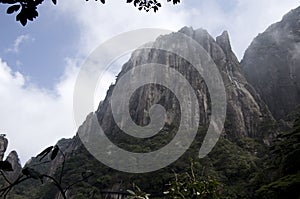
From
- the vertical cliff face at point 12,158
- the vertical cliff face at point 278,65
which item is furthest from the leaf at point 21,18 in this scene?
the vertical cliff face at point 278,65

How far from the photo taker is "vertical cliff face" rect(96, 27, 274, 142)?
41.5 metres

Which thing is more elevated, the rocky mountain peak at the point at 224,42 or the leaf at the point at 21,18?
the rocky mountain peak at the point at 224,42

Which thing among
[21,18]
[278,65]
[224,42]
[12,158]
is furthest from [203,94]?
[21,18]

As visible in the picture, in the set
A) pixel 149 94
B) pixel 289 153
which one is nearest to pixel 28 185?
pixel 149 94

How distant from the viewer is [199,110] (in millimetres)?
41750

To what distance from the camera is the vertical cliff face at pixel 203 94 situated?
136 ft

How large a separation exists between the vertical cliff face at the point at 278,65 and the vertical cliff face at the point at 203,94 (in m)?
4.59

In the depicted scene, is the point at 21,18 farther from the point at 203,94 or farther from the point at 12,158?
the point at 12,158

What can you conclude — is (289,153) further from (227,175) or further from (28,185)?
(28,185)

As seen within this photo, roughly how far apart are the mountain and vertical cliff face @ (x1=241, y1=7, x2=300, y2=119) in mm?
144

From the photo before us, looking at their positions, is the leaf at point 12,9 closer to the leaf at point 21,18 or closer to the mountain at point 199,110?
the leaf at point 21,18

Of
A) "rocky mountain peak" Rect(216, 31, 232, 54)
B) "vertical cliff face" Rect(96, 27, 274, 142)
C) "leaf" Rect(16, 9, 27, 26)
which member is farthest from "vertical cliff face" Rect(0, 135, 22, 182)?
"leaf" Rect(16, 9, 27, 26)

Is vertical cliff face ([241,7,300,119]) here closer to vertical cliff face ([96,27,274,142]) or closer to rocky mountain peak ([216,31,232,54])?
vertical cliff face ([96,27,274,142])

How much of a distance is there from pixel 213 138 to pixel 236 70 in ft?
61.4
